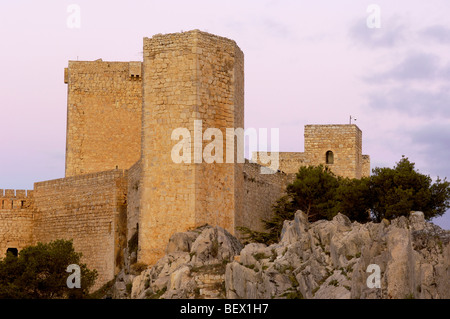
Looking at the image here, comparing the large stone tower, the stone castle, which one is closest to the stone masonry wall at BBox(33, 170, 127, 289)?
the stone castle

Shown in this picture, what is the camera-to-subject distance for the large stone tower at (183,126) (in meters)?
25.7

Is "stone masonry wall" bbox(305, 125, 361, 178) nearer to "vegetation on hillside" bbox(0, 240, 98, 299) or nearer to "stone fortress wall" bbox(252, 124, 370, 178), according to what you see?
"stone fortress wall" bbox(252, 124, 370, 178)

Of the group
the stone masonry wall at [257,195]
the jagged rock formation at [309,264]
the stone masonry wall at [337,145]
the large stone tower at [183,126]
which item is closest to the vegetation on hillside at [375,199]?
the stone masonry wall at [257,195]

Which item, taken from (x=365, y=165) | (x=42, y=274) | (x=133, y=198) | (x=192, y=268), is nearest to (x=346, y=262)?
(x=192, y=268)

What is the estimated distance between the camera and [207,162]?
25891 mm

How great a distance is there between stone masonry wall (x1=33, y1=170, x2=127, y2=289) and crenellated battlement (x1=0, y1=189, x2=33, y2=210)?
759 mm

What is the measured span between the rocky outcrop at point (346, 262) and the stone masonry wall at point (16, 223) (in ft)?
44.8

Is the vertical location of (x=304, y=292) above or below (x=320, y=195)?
below

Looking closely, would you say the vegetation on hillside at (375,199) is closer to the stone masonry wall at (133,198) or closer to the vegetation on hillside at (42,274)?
the stone masonry wall at (133,198)
